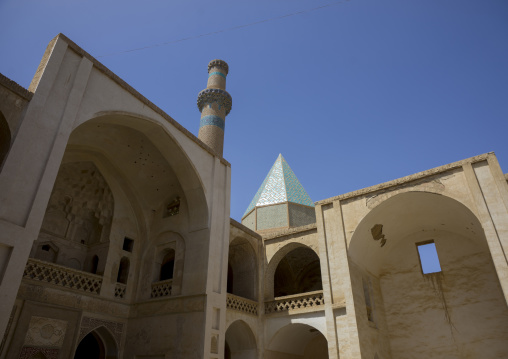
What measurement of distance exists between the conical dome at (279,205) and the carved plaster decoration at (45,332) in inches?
337

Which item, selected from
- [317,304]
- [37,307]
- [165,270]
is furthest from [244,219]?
[37,307]

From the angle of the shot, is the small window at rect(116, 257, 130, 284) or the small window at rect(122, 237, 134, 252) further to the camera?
the small window at rect(122, 237, 134, 252)

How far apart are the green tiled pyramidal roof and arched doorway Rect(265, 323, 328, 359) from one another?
18.1 feet

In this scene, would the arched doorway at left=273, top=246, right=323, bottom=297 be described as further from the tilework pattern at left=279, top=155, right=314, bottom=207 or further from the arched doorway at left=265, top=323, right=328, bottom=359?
the tilework pattern at left=279, top=155, right=314, bottom=207

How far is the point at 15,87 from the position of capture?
5172mm

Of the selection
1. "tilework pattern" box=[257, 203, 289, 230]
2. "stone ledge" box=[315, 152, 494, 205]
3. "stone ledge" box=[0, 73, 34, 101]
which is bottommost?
"stone ledge" box=[0, 73, 34, 101]

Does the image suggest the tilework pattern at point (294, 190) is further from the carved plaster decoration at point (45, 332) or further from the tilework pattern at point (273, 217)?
the carved plaster decoration at point (45, 332)

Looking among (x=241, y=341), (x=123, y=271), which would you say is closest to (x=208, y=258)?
→ (x=123, y=271)

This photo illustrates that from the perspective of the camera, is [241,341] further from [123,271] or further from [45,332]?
[45,332]

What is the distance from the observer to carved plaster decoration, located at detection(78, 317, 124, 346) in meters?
7.50

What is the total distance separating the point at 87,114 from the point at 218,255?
406cm

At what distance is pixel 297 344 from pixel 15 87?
9202 millimetres

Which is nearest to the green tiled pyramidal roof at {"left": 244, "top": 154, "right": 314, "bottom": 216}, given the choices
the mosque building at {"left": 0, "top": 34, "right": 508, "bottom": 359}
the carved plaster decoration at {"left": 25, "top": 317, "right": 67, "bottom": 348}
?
the mosque building at {"left": 0, "top": 34, "right": 508, "bottom": 359}

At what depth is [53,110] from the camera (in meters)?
5.69
